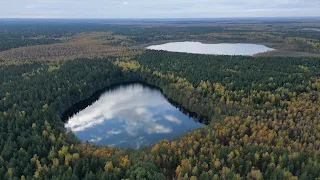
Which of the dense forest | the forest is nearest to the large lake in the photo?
the forest

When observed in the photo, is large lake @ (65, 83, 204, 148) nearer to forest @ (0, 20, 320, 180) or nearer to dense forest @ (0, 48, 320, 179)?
forest @ (0, 20, 320, 180)

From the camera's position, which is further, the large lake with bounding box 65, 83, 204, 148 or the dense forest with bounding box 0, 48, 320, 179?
the large lake with bounding box 65, 83, 204, 148

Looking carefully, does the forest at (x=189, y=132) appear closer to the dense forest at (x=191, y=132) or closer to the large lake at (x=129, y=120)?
the dense forest at (x=191, y=132)

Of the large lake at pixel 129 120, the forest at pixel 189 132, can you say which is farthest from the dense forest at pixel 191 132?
the large lake at pixel 129 120

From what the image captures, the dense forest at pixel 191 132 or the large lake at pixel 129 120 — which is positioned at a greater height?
the dense forest at pixel 191 132

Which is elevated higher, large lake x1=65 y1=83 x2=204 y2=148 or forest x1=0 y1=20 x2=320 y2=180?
forest x1=0 y1=20 x2=320 y2=180
